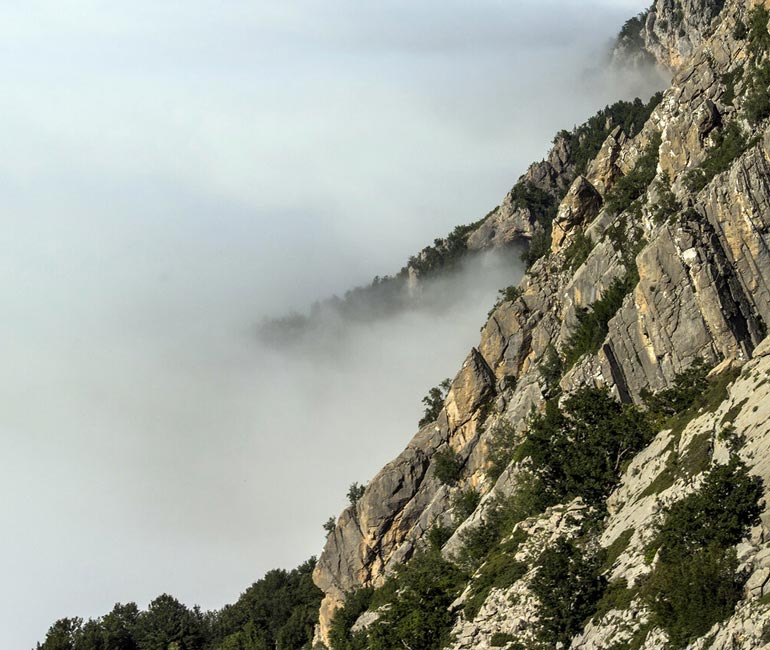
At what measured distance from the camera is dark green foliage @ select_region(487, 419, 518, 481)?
129125 millimetres

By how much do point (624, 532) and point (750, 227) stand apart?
38.9 m

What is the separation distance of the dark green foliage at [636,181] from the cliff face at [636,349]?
0.29 metres

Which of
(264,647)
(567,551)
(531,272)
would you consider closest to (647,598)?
(567,551)

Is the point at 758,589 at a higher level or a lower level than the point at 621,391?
lower

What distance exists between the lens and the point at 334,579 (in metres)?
159

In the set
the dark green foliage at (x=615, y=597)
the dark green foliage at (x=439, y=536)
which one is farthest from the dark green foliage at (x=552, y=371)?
the dark green foliage at (x=615, y=597)

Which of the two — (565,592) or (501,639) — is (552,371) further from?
(565,592)

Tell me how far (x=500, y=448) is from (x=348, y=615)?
114 ft

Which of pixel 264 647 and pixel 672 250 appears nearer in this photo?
pixel 672 250

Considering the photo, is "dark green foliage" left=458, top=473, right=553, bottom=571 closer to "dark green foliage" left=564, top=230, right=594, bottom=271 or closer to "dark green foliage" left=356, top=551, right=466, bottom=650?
"dark green foliage" left=356, top=551, right=466, bottom=650

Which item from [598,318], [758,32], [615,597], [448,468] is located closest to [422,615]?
[615,597]

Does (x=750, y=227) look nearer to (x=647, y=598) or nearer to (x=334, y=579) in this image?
(x=647, y=598)

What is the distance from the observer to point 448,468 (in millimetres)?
146500

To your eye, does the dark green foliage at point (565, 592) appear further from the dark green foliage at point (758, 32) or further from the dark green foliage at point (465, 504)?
the dark green foliage at point (758, 32)
